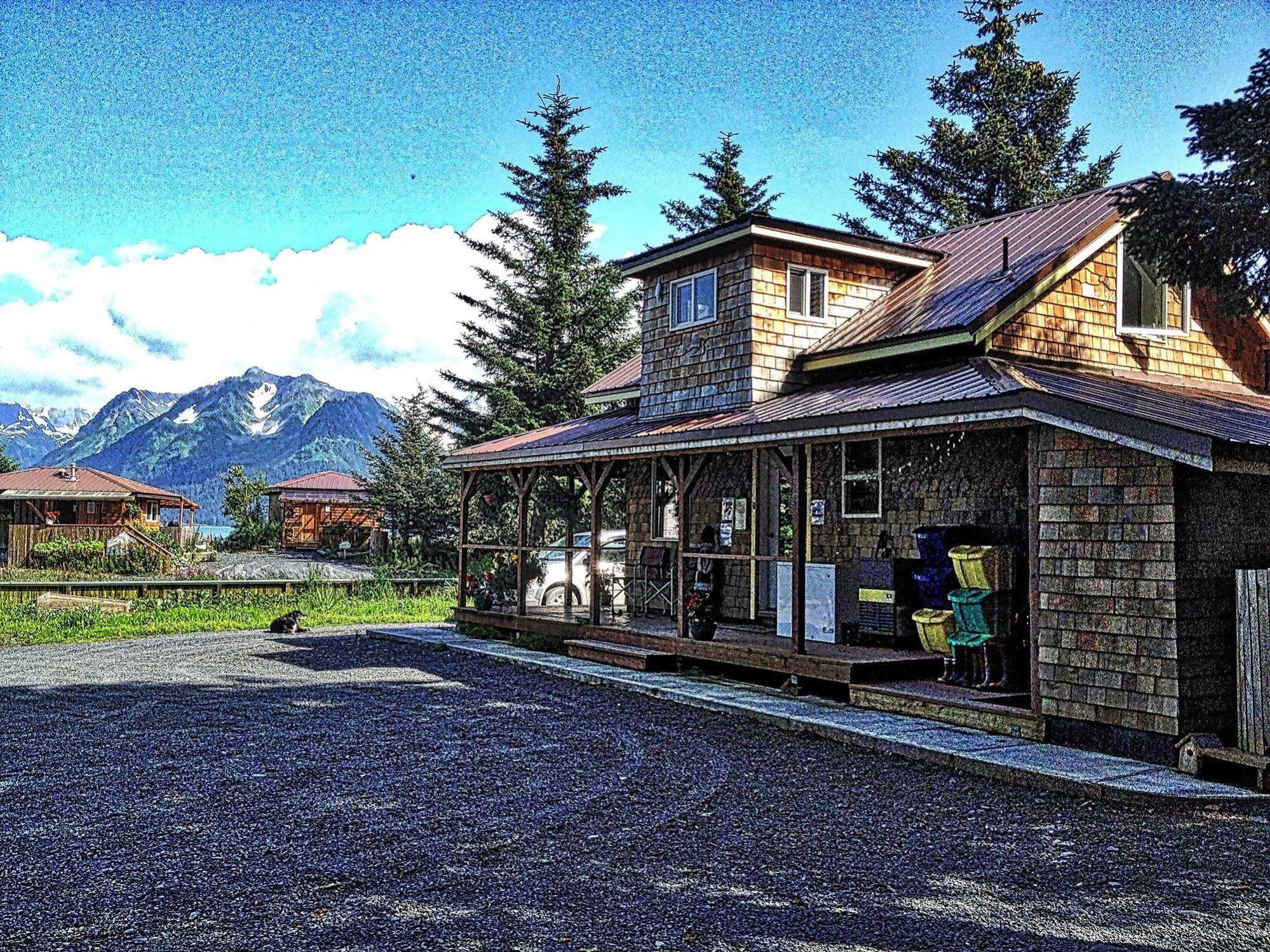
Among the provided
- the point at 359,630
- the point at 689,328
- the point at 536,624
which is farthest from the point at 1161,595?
the point at 359,630

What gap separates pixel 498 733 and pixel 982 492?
5.87m

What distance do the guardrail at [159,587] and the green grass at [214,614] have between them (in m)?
0.22

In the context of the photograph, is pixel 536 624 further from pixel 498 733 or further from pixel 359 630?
pixel 498 733

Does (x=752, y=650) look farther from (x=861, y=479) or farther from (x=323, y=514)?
(x=323, y=514)

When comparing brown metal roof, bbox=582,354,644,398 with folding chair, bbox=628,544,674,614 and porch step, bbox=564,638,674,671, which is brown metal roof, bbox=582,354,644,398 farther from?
porch step, bbox=564,638,674,671

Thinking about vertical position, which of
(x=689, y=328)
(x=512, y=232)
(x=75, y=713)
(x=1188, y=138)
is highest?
(x=512, y=232)

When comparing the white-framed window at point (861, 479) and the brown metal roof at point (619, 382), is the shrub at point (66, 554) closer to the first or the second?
the brown metal roof at point (619, 382)

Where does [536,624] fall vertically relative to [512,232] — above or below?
below

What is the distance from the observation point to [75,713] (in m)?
10.1

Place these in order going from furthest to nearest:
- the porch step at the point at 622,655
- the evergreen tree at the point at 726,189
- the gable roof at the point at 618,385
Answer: the evergreen tree at the point at 726,189
the gable roof at the point at 618,385
the porch step at the point at 622,655

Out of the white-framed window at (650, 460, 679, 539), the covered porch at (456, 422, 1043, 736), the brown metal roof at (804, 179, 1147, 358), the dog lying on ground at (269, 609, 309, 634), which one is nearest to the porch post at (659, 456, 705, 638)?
the covered porch at (456, 422, 1043, 736)

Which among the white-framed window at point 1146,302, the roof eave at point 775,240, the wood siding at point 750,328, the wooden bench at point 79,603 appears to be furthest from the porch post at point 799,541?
the wooden bench at point 79,603

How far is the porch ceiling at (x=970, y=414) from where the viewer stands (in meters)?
7.52

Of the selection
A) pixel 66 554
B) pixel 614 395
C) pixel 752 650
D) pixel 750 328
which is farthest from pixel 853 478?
pixel 66 554
